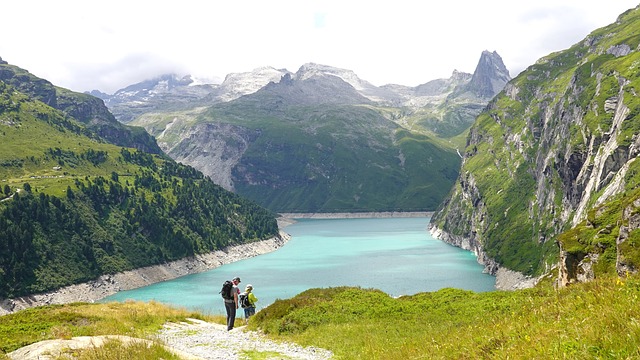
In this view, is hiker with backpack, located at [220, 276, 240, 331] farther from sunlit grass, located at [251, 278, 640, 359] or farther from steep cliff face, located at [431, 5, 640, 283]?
steep cliff face, located at [431, 5, 640, 283]

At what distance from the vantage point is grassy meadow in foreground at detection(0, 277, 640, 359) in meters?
9.00

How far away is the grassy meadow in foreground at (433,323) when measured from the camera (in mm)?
9000

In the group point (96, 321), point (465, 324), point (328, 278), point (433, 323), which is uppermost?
point (465, 324)

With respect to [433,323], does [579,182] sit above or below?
above

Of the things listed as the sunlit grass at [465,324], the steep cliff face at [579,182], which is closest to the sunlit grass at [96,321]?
the sunlit grass at [465,324]

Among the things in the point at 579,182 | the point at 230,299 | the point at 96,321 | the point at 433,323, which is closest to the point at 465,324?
the point at 433,323

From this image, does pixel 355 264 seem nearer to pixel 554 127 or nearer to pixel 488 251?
pixel 488 251

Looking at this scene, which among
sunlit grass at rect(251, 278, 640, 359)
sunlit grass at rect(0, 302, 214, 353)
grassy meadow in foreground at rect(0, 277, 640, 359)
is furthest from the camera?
sunlit grass at rect(0, 302, 214, 353)

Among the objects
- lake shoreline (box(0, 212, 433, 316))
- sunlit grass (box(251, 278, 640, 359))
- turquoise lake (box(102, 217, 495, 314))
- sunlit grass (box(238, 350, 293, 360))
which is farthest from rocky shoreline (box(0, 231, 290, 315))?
sunlit grass (box(238, 350, 293, 360))

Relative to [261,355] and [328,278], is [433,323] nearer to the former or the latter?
[261,355]

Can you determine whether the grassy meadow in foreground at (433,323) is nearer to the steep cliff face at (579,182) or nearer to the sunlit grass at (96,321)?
the sunlit grass at (96,321)

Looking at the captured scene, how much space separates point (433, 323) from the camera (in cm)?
2648

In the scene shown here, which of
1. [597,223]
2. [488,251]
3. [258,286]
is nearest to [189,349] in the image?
[597,223]

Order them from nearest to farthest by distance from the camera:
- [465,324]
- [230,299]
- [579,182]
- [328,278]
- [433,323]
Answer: [465,324], [433,323], [230,299], [579,182], [328,278]
